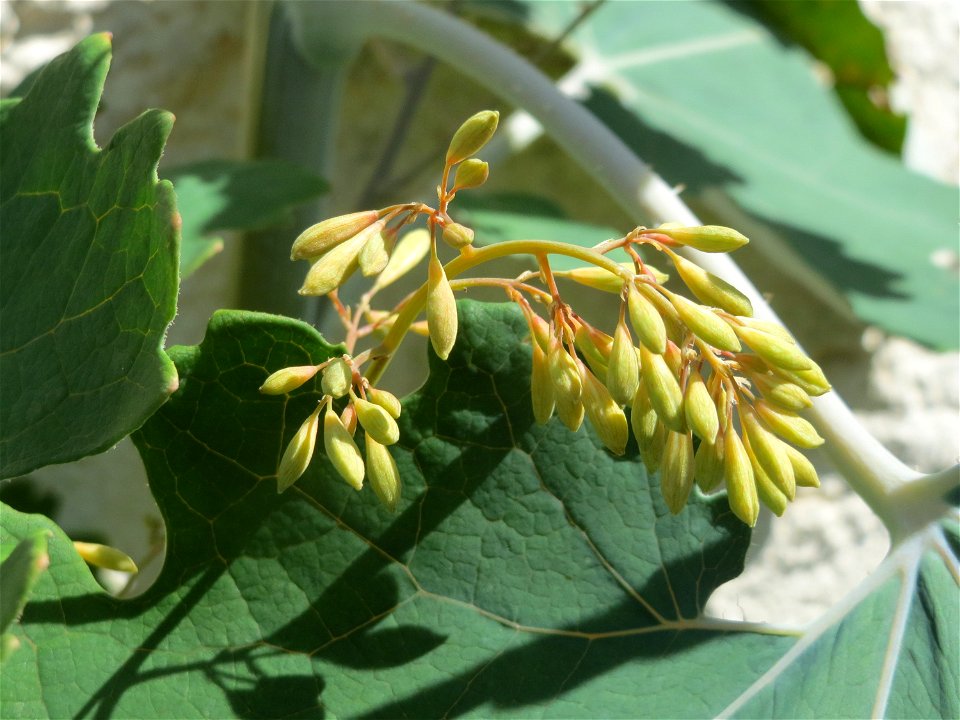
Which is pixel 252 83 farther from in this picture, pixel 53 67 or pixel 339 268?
→ pixel 339 268

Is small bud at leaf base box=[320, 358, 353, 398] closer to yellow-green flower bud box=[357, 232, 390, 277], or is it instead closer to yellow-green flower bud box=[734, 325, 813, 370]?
yellow-green flower bud box=[357, 232, 390, 277]

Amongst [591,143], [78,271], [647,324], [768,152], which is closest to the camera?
[647,324]

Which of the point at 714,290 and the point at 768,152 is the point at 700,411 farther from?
the point at 768,152

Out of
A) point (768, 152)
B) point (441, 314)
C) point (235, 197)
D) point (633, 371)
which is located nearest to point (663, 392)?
point (633, 371)

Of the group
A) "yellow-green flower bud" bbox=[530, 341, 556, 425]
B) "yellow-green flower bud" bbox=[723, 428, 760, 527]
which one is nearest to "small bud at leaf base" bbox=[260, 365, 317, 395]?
"yellow-green flower bud" bbox=[530, 341, 556, 425]

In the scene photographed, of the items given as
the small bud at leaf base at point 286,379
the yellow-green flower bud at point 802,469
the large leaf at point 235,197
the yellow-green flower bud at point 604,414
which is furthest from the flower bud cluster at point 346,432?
the large leaf at point 235,197

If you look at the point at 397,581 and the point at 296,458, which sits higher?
the point at 296,458

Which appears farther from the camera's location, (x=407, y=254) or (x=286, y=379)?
(x=407, y=254)

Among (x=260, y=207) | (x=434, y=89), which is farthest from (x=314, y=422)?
Answer: (x=434, y=89)
